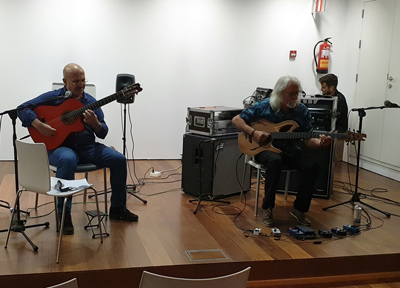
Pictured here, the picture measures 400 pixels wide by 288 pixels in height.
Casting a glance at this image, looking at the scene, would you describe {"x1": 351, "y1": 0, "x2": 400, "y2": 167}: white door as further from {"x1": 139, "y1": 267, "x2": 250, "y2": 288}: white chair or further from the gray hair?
{"x1": 139, "y1": 267, "x2": 250, "y2": 288}: white chair

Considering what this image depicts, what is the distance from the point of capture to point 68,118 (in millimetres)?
3369

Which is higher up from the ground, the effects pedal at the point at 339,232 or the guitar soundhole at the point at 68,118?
the guitar soundhole at the point at 68,118

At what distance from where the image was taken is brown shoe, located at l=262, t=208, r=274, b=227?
→ 11.8 ft

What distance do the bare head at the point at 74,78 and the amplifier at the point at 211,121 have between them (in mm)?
1236

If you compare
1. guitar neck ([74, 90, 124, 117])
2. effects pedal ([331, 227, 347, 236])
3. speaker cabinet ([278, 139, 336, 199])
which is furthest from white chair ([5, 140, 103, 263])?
speaker cabinet ([278, 139, 336, 199])

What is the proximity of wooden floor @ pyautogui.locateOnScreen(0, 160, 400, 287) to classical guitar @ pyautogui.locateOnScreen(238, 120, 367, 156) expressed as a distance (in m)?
0.60

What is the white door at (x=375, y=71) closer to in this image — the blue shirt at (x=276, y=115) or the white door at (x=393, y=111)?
the white door at (x=393, y=111)

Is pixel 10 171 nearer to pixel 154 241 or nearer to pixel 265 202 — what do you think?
pixel 154 241

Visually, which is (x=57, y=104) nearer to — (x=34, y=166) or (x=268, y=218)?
(x=34, y=166)

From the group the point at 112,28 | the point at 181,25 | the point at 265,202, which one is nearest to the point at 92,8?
the point at 112,28

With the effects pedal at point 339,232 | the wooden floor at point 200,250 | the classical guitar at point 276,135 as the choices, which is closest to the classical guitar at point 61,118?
the wooden floor at point 200,250

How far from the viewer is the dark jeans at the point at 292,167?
11.8 ft

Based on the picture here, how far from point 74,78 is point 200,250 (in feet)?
5.35

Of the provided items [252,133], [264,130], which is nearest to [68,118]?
[252,133]
